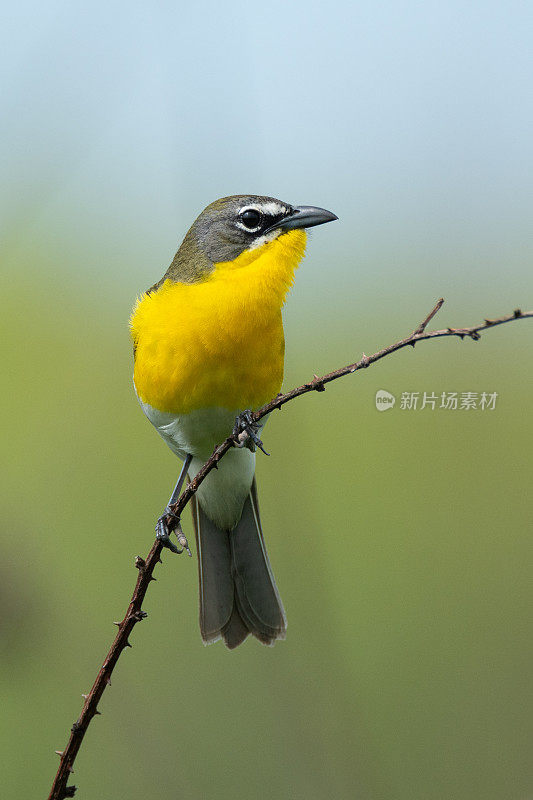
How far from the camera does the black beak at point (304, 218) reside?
3203 millimetres

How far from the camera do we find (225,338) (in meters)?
3.15

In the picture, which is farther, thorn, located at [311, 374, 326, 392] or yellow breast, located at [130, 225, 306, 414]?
yellow breast, located at [130, 225, 306, 414]

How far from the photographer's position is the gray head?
3314 millimetres

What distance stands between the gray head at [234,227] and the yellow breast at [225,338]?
0.23 ft

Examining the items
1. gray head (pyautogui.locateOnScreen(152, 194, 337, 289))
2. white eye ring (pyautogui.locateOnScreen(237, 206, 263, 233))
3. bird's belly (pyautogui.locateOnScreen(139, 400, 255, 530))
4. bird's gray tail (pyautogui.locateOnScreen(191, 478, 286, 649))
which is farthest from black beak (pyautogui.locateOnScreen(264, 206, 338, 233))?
bird's gray tail (pyautogui.locateOnScreen(191, 478, 286, 649))

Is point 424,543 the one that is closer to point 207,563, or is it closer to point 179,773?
point 207,563

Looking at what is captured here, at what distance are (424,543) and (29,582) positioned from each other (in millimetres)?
2914

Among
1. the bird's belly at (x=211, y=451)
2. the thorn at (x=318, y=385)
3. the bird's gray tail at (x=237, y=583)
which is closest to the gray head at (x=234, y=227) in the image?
the bird's belly at (x=211, y=451)

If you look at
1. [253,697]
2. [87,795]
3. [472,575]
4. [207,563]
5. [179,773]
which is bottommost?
[87,795]

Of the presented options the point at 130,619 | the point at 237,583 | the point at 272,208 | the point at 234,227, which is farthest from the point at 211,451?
the point at 130,619

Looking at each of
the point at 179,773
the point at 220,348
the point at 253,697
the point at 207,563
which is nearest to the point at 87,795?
the point at 253,697

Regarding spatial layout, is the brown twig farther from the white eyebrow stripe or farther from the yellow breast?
the white eyebrow stripe

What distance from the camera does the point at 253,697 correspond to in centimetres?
451

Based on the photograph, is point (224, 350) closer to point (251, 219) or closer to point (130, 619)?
point (251, 219)
